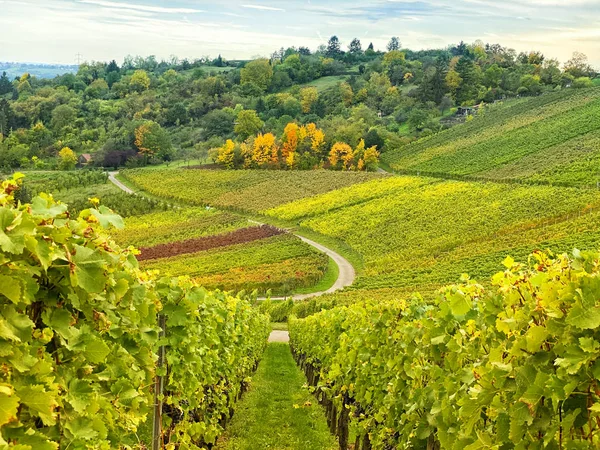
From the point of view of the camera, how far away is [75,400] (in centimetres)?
328

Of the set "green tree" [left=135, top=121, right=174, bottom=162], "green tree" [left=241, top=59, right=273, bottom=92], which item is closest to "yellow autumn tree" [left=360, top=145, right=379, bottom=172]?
"green tree" [left=135, top=121, right=174, bottom=162]

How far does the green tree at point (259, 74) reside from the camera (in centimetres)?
17025

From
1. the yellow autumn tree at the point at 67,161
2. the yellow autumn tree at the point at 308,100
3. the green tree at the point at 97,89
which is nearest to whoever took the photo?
the yellow autumn tree at the point at 67,161

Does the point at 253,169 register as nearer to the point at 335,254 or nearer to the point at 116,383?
the point at 335,254

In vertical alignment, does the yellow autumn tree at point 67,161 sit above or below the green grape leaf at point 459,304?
below

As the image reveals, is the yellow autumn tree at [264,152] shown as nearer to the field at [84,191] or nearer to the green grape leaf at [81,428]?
the field at [84,191]

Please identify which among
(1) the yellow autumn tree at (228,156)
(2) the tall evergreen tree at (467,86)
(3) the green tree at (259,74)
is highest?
(3) the green tree at (259,74)

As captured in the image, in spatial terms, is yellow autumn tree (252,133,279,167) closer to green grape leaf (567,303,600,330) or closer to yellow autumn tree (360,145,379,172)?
yellow autumn tree (360,145,379,172)

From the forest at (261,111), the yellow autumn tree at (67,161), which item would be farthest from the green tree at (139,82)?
the yellow autumn tree at (67,161)

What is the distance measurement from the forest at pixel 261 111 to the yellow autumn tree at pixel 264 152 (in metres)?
0.16

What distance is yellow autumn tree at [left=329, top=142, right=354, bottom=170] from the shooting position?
8938 centimetres

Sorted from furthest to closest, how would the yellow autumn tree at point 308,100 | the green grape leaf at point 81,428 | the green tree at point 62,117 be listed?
1. the yellow autumn tree at point 308,100
2. the green tree at point 62,117
3. the green grape leaf at point 81,428

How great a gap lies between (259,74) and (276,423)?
166 meters

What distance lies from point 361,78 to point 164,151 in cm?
6785
